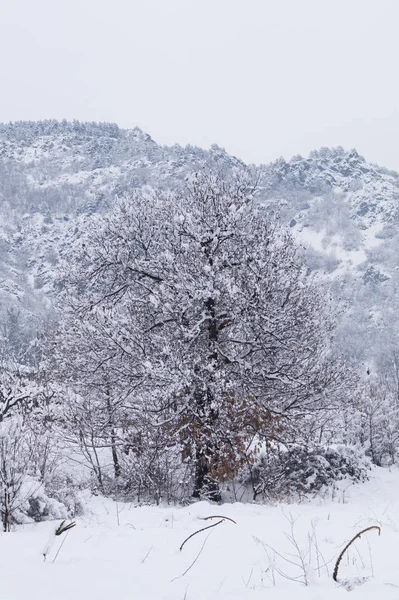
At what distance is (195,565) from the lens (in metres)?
3.36

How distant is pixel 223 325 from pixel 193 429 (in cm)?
252

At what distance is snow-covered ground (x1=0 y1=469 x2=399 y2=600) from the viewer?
271cm


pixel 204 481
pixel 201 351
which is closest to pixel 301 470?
pixel 204 481

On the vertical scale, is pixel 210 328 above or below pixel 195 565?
above

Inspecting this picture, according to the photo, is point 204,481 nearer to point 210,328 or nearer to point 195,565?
point 210,328

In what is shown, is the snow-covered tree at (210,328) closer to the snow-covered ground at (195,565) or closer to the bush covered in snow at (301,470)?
the bush covered in snow at (301,470)

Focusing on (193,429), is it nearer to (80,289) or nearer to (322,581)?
(322,581)

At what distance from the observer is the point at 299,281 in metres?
11.5

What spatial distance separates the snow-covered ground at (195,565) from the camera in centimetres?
271

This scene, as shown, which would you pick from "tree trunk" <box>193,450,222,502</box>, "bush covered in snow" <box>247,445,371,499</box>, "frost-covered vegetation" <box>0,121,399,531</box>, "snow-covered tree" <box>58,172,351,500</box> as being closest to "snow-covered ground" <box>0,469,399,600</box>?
"frost-covered vegetation" <box>0,121,399,531</box>

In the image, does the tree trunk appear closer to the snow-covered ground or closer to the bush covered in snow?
the bush covered in snow

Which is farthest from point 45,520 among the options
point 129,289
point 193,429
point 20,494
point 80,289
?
point 80,289

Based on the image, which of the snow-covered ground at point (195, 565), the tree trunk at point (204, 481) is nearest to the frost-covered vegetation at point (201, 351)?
the tree trunk at point (204, 481)

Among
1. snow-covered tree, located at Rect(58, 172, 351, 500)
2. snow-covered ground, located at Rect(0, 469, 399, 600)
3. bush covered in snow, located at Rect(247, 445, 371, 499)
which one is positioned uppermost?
snow-covered tree, located at Rect(58, 172, 351, 500)
